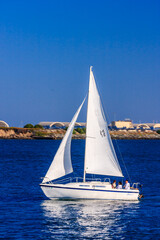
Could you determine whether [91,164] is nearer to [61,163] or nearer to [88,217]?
[61,163]

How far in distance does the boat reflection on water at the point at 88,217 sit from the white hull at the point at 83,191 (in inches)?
16.6

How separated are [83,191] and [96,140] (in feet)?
13.8

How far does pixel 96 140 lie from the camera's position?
34469mm

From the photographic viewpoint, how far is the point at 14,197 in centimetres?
3669

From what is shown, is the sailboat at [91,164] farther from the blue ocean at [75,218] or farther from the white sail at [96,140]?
the blue ocean at [75,218]

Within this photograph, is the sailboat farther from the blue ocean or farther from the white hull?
the blue ocean

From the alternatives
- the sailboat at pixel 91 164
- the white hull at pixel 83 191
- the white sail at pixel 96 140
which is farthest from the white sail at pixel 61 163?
the white sail at pixel 96 140

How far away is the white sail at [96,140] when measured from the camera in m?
34.0

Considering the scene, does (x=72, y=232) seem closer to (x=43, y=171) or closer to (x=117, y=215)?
(x=117, y=215)

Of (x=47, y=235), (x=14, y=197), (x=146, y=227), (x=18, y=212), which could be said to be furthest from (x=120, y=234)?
(x=14, y=197)

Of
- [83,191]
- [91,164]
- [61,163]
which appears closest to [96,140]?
[91,164]

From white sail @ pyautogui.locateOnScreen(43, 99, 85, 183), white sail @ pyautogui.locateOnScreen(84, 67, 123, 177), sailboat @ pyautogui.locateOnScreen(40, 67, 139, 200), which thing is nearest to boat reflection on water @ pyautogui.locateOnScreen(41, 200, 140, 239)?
sailboat @ pyautogui.locateOnScreen(40, 67, 139, 200)

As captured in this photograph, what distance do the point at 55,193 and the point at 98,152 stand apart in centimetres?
462

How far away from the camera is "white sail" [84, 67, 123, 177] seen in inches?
1339
